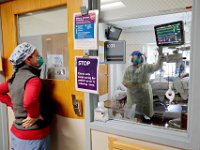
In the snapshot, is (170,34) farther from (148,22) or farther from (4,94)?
(4,94)

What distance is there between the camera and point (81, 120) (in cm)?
139

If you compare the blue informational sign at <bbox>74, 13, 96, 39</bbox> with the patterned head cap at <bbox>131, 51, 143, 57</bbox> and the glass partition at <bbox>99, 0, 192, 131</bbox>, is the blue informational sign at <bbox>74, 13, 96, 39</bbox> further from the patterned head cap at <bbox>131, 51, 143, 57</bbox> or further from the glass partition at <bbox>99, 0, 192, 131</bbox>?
the patterned head cap at <bbox>131, 51, 143, 57</bbox>

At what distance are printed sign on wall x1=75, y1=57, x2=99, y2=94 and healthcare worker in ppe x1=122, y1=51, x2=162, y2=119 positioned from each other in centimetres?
21

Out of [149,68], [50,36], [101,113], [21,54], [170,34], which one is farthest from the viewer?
[50,36]

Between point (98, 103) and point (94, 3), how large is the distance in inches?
26.7

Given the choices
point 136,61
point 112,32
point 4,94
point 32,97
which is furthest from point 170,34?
point 4,94

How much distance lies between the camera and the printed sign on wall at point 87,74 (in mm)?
→ 1207

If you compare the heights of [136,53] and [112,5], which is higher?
[112,5]

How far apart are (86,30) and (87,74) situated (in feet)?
0.96

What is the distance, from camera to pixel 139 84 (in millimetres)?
1229

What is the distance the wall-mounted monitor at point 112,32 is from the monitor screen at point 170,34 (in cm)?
25

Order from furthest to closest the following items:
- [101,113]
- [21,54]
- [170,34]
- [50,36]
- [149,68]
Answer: [50,36], [21,54], [101,113], [149,68], [170,34]

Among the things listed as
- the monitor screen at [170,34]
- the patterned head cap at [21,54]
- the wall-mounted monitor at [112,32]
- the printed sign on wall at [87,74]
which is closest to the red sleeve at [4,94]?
the patterned head cap at [21,54]

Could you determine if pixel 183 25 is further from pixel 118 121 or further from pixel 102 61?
pixel 118 121
